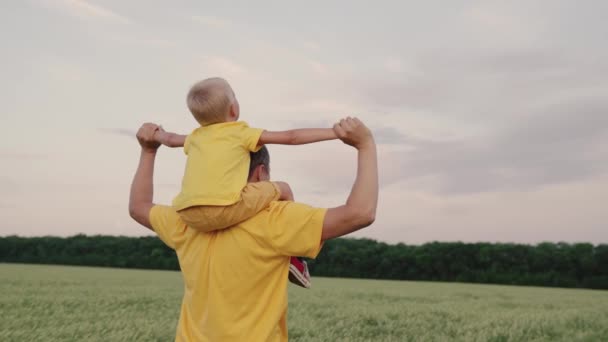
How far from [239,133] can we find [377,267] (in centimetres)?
2390

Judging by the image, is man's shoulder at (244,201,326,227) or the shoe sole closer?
man's shoulder at (244,201,326,227)

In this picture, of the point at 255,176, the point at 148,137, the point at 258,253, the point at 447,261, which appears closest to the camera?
the point at 258,253

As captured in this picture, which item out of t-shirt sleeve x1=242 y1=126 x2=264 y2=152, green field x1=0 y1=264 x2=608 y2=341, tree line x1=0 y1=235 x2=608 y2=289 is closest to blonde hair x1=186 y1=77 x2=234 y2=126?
Result: t-shirt sleeve x1=242 y1=126 x2=264 y2=152

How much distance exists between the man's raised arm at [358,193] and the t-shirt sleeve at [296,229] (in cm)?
3

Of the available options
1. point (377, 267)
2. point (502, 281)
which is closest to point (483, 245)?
point (502, 281)

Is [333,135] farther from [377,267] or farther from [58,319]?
[377,267]

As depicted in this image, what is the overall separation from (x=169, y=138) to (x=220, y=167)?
47 centimetres

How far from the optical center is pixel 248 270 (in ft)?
6.95

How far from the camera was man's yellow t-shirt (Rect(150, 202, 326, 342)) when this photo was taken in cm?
204

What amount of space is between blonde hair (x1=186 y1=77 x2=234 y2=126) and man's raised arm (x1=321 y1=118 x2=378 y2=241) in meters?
0.40

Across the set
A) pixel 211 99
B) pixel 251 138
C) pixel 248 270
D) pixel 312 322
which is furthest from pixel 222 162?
pixel 312 322

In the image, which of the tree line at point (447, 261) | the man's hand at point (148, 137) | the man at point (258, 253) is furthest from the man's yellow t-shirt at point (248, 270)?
the tree line at point (447, 261)

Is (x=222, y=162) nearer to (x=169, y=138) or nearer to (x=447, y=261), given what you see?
(x=169, y=138)

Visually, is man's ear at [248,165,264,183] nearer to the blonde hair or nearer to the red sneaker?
the blonde hair
